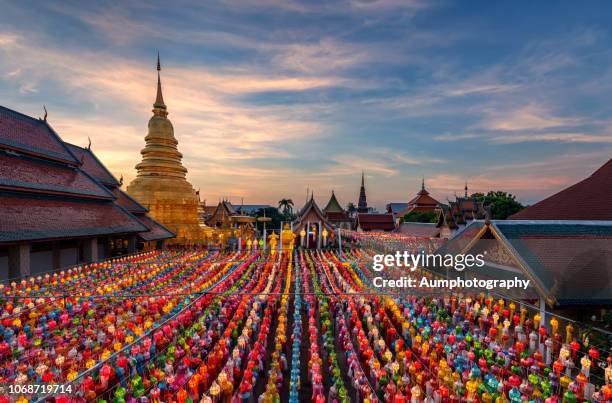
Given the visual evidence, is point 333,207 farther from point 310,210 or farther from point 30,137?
point 30,137

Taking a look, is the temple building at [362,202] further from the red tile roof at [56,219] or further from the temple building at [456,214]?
the red tile roof at [56,219]

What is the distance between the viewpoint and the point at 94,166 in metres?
32.9

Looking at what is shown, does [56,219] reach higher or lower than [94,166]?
lower

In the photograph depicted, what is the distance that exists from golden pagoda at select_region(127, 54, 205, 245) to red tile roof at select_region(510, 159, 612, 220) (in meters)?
31.1

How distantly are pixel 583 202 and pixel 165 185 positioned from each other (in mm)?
37278

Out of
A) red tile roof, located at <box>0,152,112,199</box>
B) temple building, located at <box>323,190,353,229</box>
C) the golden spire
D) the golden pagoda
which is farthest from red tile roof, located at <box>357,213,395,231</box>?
red tile roof, located at <box>0,152,112,199</box>

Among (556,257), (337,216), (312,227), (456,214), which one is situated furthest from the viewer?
(337,216)

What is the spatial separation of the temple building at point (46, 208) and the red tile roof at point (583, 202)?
29.0 m

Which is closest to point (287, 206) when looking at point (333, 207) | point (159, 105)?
point (333, 207)

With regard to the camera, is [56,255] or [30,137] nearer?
[56,255]

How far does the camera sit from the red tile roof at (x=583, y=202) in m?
19.1

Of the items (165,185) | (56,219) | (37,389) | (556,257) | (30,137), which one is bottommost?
(37,389)

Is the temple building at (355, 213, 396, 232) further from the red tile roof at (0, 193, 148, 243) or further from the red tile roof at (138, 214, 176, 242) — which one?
the red tile roof at (0, 193, 148, 243)

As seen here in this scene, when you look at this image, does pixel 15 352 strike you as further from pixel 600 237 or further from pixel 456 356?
pixel 600 237
